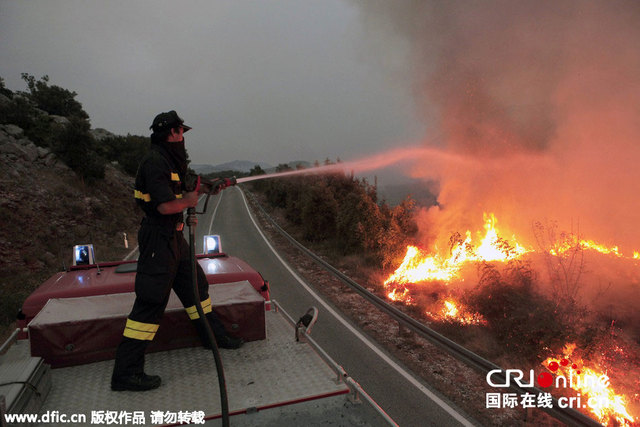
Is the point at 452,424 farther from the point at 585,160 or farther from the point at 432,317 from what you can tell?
the point at 585,160

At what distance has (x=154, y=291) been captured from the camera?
266 cm

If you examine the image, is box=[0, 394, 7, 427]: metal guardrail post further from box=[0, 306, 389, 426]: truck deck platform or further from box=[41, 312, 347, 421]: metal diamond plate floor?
box=[41, 312, 347, 421]: metal diamond plate floor

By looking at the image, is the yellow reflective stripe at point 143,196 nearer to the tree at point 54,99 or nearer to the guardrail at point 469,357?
the guardrail at point 469,357

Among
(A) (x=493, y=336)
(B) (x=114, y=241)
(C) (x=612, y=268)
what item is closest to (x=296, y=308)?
(A) (x=493, y=336)

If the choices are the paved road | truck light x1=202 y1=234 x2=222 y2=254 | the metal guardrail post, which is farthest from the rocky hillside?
the metal guardrail post

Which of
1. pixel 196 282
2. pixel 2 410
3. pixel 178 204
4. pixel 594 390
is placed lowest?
pixel 594 390

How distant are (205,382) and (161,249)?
1064 mm

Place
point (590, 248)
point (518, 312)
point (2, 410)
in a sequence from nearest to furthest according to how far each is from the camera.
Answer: point (2, 410), point (518, 312), point (590, 248)

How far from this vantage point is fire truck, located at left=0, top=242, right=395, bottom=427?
6.70 feet

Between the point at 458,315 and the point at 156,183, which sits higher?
the point at 156,183

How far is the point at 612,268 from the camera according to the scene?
339 inches

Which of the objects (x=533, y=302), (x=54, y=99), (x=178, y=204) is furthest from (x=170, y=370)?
(x=54, y=99)

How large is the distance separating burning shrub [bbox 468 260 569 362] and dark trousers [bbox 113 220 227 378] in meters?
5.21

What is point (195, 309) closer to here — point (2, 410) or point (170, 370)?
point (170, 370)
